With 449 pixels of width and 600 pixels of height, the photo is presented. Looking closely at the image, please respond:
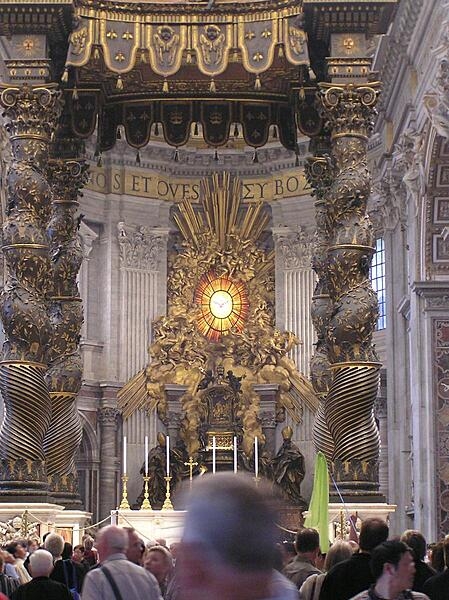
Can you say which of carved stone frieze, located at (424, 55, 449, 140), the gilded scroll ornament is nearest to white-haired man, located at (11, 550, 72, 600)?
carved stone frieze, located at (424, 55, 449, 140)

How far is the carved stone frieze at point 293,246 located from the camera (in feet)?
92.2

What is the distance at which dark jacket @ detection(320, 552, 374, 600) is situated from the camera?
566 centimetres

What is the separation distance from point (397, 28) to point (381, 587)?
18.4 meters

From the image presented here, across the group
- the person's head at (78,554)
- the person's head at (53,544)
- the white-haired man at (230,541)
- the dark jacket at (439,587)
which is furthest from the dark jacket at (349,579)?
the person's head at (78,554)

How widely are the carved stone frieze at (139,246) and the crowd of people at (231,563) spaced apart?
17583mm

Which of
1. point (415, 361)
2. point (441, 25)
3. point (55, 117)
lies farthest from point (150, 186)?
point (55, 117)

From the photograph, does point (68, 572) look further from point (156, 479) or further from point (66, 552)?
point (156, 479)

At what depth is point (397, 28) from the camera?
22094mm

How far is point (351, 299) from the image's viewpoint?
10.1 m

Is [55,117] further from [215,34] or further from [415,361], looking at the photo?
[415,361]

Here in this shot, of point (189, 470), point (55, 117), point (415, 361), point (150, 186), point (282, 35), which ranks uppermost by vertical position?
point (150, 186)

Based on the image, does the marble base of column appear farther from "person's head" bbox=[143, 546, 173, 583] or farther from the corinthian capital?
"person's head" bbox=[143, 546, 173, 583]

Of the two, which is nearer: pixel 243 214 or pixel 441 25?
pixel 441 25

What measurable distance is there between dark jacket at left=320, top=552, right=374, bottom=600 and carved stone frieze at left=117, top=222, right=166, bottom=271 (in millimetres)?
22389
